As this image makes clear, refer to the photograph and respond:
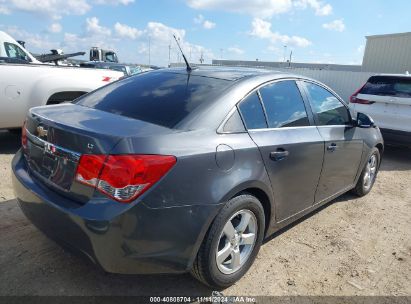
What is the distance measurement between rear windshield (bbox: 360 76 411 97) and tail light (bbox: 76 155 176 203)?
6234 mm

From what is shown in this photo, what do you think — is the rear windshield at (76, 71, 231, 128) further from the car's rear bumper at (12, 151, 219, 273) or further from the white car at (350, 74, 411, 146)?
the white car at (350, 74, 411, 146)

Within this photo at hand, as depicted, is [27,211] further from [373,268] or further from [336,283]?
[373,268]

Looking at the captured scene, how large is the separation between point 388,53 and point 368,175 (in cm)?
1663

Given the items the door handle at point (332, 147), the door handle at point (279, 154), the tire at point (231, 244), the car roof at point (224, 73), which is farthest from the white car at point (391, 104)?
the tire at point (231, 244)

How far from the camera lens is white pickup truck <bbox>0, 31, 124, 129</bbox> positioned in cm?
557

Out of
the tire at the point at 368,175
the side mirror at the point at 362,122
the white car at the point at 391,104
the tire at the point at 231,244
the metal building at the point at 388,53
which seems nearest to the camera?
the tire at the point at 231,244

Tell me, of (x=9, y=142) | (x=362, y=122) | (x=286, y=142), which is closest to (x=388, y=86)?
(x=362, y=122)

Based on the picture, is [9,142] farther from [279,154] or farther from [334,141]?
[334,141]

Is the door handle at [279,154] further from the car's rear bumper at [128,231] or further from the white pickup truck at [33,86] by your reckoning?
the white pickup truck at [33,86]

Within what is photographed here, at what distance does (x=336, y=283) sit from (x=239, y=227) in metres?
0.96

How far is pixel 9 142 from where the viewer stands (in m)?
6.63

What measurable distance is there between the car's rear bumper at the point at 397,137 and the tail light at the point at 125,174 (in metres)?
6.08

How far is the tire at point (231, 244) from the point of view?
246 centimetres

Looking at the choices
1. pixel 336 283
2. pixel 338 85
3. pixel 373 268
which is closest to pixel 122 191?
pixel 336 283
